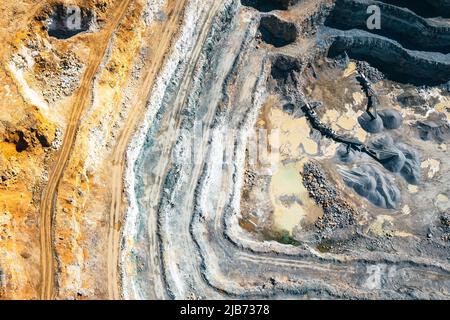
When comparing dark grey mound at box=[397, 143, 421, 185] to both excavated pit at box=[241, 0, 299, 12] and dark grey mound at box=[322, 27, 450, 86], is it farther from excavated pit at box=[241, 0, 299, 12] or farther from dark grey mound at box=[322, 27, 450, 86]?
excavated pit at box=[241, 0, 299, 12]

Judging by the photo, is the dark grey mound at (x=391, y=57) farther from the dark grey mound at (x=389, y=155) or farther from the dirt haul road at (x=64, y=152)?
the dirt haul road at (x=64, y=152)

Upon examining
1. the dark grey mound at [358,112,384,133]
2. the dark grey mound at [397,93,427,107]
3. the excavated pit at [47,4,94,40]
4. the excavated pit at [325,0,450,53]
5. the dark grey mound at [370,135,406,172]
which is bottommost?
the dark grey mound at [370,135,406,172]

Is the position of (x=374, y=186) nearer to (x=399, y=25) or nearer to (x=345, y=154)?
(x=345, y=154)

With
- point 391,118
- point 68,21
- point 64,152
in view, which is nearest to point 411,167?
point 391,118

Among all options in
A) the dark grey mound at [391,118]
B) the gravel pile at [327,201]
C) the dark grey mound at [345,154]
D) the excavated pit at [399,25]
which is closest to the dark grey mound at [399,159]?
the dark grey mound at [391,118]

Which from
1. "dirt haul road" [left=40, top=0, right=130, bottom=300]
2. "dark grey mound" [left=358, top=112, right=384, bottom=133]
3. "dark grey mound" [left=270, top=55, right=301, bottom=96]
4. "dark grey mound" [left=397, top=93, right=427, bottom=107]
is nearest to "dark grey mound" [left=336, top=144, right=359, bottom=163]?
"dark grey mound" [left=358, top=112, right=384, bottom=133]

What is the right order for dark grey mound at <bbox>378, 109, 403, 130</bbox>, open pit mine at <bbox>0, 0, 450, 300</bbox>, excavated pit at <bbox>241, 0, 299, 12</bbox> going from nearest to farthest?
Result: 1. open pit mine at <bbox>0, 0, 450, 300</bbox>
2. excavated pit at <bbox>241, 0, 299, 12</bbox>
3. dark grey mound at <bbox>378, 109, 403, 130</bbox>
